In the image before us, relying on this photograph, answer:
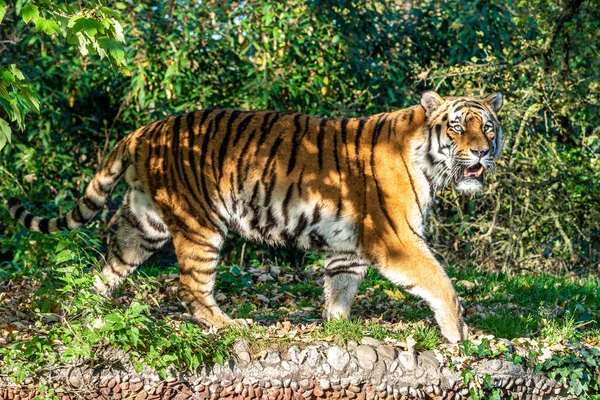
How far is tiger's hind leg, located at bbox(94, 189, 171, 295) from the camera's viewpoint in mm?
6504

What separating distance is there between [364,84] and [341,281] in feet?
13.2

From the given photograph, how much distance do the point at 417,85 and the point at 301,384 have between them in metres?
5.63

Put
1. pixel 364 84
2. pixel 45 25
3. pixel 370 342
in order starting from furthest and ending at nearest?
pixel 364 84 < pixel 370 342 < pixel 45 25

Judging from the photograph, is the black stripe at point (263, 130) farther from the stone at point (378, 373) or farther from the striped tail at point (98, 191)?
the stone at point (378, 373)

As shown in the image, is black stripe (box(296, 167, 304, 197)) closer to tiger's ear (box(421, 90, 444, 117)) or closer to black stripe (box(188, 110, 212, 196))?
black stripe (box(188, 110, 212, 196))

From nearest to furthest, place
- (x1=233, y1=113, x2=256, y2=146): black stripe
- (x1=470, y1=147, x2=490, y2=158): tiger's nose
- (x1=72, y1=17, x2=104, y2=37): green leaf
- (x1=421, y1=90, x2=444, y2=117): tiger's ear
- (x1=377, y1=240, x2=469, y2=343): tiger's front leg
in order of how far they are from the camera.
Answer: (x1=72, y1=17, x2=104, y2=37): green leaf → (x1=377, y1=240, x2=469, y2=343): tiger's front leg → (x1=470, y1=147, x2=490, y2=158): tiger's nose → (x1=421, y1=90, x2=444, y2=117): tiger's ear → (x1=233, y1=113, x2=256, y2=146): black stripe

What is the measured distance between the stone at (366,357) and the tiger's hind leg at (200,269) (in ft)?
3.28

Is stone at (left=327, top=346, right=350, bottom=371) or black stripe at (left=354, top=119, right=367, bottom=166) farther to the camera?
black stripe at (left=354, top=119, right=367, bottom=166)

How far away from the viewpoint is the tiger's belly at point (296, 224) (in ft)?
20.1

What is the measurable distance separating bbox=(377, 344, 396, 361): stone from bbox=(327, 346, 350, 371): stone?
7.8 inches

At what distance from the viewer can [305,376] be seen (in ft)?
18.3

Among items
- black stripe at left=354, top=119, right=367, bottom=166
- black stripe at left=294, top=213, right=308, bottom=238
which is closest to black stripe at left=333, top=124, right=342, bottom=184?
black stripe at left=354, top=119, right=367, bottom=166

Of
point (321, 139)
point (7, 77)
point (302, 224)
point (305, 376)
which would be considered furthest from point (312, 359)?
point (7, 77)

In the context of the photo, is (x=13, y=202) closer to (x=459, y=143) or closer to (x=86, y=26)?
(x=86, y=26)
